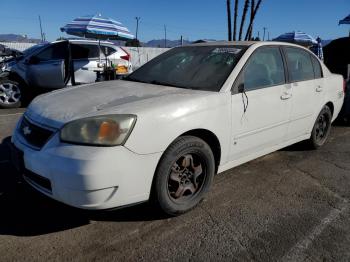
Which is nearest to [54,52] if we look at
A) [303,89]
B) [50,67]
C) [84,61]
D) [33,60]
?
[50,67]

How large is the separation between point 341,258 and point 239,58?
1976 mm

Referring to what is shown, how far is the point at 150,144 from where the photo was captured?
102 inches

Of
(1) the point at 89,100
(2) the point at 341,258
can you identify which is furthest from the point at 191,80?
(2) the point at 341,258

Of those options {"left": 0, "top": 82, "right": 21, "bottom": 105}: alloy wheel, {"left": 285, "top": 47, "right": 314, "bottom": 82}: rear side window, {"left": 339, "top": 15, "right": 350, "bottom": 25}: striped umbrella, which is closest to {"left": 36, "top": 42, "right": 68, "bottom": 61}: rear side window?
Answer: {"left": 0, "top": 82, "right": 21, "bottom": 105}: alloy wheel

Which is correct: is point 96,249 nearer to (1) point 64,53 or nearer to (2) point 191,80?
(2) point 191,80

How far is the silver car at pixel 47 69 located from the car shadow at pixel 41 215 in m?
5.56

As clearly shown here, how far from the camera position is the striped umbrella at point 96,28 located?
1050cm

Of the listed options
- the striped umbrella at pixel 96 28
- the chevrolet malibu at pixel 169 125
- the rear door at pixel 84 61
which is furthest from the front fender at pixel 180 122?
the striped umbrella at pixel 96 28

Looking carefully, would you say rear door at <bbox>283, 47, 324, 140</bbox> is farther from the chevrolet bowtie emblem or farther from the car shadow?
the chevrolet bowtie emblem

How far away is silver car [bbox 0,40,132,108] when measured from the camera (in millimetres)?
8273

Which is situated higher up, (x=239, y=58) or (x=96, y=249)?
(x=239, y=58)

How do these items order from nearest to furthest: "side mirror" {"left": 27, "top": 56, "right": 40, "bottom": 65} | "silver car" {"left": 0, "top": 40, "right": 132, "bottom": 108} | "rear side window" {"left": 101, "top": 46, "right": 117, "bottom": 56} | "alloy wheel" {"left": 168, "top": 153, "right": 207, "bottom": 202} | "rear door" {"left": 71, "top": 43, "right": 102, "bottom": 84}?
"alloy wheel" {"left": 168, "top": 153, "right": 207, "bottom": 202} → "silver car" {"left": 0, "top": 40, "right": 132, "bottom": 108} → "side mirror" {"left": 27, "top": 56, "right": 40, "bottom": 65} → "rear door" {"left": 71, "top": 43, "right": 102, "bottom": 84} → "rear side window" {"left": 101, "top": 46, "right": 117, "bottom": 56}

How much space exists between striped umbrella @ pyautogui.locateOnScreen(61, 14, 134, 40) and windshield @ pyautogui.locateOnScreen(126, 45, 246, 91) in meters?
6.95

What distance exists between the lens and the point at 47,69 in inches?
337
